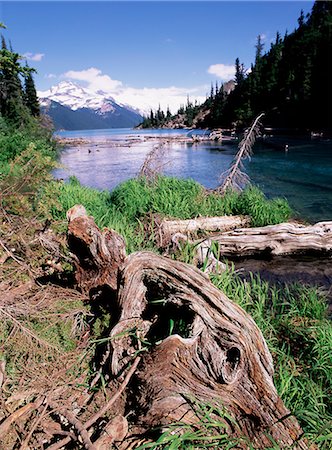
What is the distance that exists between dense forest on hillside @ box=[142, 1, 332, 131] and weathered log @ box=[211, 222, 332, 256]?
48.8 metres

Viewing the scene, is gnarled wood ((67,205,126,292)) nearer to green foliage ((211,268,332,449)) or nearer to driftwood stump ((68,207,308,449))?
driftwood stump ((68,207,308,449))

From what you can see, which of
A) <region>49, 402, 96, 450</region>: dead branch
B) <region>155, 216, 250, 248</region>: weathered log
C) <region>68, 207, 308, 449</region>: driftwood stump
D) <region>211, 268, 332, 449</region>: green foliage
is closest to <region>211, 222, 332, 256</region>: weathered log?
<region>155, 216, 250, 248</region>: weathered log

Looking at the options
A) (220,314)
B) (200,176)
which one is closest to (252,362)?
(220,314)

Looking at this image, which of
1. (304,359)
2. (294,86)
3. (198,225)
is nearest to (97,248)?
(304,359)

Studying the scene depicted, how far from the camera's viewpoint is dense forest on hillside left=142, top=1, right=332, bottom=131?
175ft

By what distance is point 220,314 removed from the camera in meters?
2.35

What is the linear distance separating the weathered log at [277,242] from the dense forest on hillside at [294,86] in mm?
48846

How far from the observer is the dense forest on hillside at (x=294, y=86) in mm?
53375

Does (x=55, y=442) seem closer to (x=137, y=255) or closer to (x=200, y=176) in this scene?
(x=137, y=255)

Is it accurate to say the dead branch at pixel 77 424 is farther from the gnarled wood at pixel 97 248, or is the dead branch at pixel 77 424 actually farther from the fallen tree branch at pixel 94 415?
the gnarled wood at pixel 97 248

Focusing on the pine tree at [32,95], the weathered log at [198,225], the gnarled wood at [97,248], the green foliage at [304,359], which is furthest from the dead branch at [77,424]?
the pine tree at [32,95]

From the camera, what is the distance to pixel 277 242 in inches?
284

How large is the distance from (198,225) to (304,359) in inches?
196

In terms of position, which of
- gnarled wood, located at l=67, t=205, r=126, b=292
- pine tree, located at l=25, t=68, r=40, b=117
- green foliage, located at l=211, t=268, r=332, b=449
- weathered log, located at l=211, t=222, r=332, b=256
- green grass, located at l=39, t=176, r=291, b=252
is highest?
pine tree, located at l=25, t=68, r=40, b=117
